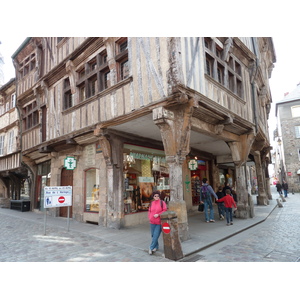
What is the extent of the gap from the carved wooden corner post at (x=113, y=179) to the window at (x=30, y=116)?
6.54 m

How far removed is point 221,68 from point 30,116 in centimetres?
1072

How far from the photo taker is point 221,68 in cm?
881

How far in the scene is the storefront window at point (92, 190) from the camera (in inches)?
373

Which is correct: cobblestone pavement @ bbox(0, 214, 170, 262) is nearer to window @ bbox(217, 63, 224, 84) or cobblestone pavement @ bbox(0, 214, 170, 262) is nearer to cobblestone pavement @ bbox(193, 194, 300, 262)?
cobblestone pavement @ bbox(193, 194, 300, 262)

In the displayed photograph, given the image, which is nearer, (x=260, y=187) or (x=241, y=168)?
(x=241, y=168)

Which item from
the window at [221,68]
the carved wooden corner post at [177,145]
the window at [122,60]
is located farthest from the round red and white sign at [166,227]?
the window at [122,60]

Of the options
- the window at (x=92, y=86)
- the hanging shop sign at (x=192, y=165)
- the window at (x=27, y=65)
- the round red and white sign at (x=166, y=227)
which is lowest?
the round red and white sign at (x=166, y=227)

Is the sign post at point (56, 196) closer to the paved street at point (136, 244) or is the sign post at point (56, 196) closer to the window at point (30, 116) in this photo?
the paved street at point (136, 244)

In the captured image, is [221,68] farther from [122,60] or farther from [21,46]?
[21,46]

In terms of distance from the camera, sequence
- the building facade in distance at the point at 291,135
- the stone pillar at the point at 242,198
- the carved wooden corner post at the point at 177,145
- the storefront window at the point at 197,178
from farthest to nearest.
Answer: the building facade in distance at the point at 291,135, the storefront window at the point at 197,178, the stone pillar at the point at 242,198, the carved wooden corner post at the point at 177,145

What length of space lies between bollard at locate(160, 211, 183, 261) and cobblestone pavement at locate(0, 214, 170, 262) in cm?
22

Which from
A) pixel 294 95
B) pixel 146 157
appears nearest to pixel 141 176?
pixel 146 157

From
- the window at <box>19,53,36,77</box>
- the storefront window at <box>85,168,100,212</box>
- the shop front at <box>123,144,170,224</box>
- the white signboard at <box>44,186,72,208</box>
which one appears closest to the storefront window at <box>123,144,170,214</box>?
the shop front at <box>123,144,170,224</box>
